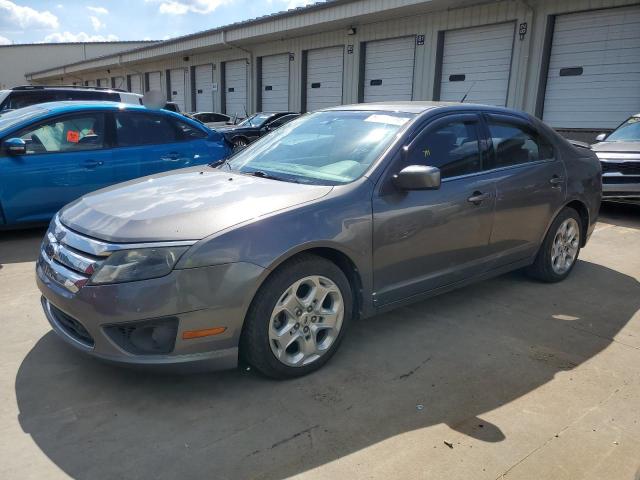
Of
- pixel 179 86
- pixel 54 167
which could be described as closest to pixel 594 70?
pixel 54 167

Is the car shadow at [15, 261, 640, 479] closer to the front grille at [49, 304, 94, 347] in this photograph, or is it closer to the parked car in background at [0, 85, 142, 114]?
the front grille at [49, 304, 94, 347]

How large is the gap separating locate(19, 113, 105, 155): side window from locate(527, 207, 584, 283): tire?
4983mm

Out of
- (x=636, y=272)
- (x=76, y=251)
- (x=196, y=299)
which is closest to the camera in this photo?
(x=196, y=299)

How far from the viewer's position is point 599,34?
458 inches

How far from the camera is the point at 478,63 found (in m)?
13.9

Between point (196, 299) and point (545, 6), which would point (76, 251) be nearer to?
point (196, 299)

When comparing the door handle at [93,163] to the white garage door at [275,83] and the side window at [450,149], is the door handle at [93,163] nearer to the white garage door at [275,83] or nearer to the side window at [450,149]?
the side window at [450,149]

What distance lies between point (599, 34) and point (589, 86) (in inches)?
43.6

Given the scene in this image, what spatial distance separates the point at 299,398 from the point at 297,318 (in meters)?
0.43

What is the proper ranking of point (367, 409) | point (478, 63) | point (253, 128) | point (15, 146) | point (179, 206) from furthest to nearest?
point (253, 128) < point (478, 63) < point (15, 146) < point (179, 206) < point (367, 409)

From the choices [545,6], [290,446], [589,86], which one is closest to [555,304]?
[290,446]

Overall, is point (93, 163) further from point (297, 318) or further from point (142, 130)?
point (297, 318)

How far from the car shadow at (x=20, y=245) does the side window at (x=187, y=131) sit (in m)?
2.10

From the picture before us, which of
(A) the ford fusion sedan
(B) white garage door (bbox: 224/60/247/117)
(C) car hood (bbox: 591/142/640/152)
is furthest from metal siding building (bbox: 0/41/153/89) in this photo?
(A) the ford fusion sedan
